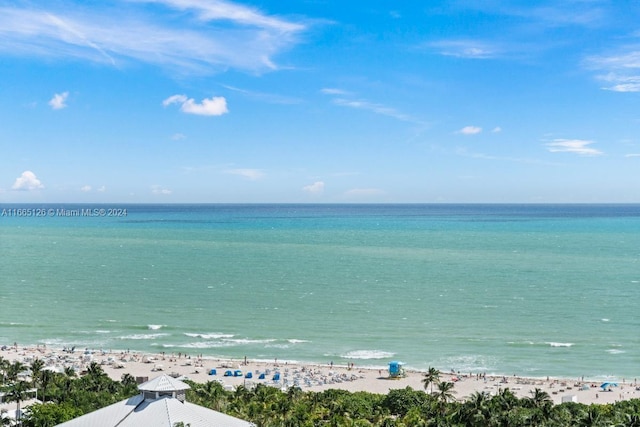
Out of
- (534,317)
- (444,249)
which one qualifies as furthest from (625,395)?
(444,249)

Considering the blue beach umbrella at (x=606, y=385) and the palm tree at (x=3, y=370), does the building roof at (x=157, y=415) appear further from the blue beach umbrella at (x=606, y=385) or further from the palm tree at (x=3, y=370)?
the blue beach umbrella at (x=606, y=385)

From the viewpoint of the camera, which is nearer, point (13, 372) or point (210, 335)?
point (13, 372)

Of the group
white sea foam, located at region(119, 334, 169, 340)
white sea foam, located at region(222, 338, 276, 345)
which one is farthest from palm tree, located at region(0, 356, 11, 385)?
white sea foam, located at region(222, 338, 276, 345)

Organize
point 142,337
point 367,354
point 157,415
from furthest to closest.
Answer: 1. point 142,337
2. point 367,354
3. point 157,415

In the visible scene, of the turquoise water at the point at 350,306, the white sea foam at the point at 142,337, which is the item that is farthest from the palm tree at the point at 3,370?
the white sea foam at the point at 142,337

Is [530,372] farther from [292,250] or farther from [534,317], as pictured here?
[292,250]

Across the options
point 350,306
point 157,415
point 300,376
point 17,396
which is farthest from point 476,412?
point 350,306

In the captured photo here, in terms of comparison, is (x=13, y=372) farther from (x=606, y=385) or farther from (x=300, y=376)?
(x=606, y=385)
